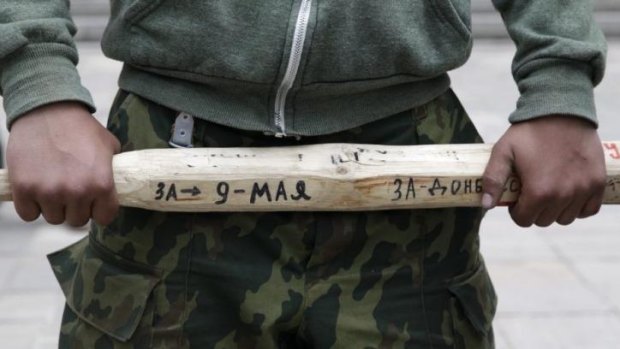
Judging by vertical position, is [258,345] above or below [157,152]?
below

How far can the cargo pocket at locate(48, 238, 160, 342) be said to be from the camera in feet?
6.20

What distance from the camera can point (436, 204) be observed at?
1860 millimetres

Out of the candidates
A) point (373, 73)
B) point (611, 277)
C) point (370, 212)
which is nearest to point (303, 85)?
point (373, 73)

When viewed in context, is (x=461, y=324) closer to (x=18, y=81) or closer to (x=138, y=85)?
(x=138, y=85)

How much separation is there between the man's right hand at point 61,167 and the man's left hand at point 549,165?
0.57 m

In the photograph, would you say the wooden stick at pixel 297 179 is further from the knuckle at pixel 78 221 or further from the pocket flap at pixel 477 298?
the pocket flap at pixel 477 298

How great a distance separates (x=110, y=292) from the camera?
75.6 inches

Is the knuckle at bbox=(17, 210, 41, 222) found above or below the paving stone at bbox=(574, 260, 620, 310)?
above

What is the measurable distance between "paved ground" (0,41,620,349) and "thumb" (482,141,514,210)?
7.41 feet

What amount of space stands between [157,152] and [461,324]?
0.57m

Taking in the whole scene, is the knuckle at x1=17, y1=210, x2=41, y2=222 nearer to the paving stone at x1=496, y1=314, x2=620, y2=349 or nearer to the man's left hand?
the man's left hand

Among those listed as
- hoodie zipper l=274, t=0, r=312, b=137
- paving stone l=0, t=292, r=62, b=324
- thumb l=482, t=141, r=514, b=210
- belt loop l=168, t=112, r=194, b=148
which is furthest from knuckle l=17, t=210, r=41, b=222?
paving stone l=0, t=292, r=62, b=324

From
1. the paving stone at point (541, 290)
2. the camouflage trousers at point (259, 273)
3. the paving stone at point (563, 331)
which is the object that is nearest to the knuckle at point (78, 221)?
the camouflage trousers at point (259, 273)

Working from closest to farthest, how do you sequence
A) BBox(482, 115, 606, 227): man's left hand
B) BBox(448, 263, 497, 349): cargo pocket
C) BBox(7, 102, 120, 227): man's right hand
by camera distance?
BBox(7, 102, 120, 227): man's right hand
BBox(482, 115, 606, 227): man's left hand
BBox(448, 263, 497, 349): cargo pocket
